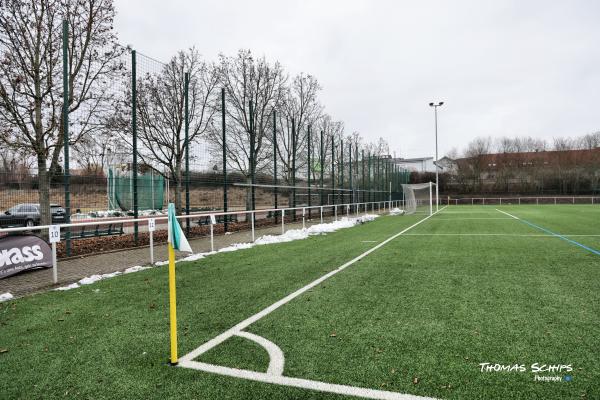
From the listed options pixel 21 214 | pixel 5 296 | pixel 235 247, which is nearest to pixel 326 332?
pixel 5 296

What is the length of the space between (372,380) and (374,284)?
2.94m

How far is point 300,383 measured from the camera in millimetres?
2561

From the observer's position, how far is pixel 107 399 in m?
2.43

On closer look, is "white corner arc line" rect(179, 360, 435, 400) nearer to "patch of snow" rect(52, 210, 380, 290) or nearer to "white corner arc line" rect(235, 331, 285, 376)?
"white corner arc line" rect(235, 331, 285, 376)

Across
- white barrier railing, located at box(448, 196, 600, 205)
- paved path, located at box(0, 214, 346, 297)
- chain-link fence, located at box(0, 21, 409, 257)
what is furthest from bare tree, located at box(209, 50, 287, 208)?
white barrier railing, located at box(448, 196, 600, 205)

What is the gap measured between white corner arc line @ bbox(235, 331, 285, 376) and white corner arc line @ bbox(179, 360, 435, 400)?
0.09m

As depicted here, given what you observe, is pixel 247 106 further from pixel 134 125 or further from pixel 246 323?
pixel 246 323

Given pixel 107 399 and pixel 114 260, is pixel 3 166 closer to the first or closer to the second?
pixel 114 260

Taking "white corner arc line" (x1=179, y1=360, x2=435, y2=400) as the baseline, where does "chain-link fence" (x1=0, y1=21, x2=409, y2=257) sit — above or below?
above

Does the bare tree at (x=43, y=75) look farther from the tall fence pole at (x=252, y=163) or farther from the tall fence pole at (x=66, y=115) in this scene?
the tall fence pole at (x=252, y=163)

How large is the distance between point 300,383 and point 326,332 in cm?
101

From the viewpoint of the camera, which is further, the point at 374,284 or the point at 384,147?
the point at 384,147

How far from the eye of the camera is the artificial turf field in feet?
8.38

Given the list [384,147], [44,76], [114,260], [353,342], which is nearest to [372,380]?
[353,342]
